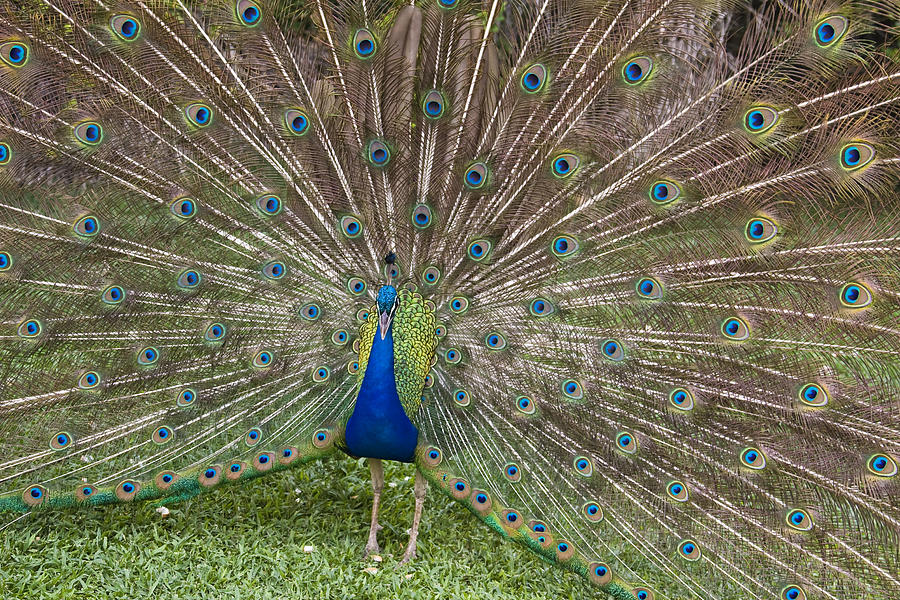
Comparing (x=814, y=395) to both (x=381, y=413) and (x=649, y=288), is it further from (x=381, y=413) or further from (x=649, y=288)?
(x=381, y=413)

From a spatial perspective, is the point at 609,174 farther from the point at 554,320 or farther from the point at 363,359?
the point at 363,359

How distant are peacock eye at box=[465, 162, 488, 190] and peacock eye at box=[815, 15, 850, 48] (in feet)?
4.91

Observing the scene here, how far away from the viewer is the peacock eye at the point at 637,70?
3422mm

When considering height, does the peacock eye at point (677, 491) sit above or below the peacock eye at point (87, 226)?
below

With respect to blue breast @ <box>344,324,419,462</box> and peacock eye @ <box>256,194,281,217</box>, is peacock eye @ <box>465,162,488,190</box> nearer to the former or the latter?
blue breast @ <box>344,324,419,462</box>

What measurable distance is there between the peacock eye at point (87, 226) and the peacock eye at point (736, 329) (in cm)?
293

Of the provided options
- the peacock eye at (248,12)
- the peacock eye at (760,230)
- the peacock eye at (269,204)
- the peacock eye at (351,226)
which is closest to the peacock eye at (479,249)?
the peacock eye at (351,226)

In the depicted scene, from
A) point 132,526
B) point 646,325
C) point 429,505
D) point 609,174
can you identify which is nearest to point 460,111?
point 609,174

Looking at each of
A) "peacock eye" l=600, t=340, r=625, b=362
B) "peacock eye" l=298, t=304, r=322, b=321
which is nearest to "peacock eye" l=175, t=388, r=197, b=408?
"peacock eye" l=298, t=304, r=322, b=321

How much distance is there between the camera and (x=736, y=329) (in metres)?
3.60

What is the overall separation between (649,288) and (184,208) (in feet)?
7.29

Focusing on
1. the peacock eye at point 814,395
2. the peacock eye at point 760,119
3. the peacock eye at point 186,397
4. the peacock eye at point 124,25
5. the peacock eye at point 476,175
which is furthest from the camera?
the peacock eye at point 186,397

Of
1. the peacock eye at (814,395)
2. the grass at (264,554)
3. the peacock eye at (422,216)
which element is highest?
the peacock eye at (422,216)

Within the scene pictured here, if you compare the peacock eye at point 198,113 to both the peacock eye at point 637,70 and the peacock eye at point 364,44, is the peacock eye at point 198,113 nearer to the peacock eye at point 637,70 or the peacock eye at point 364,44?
the peacock eye at point 364,44
